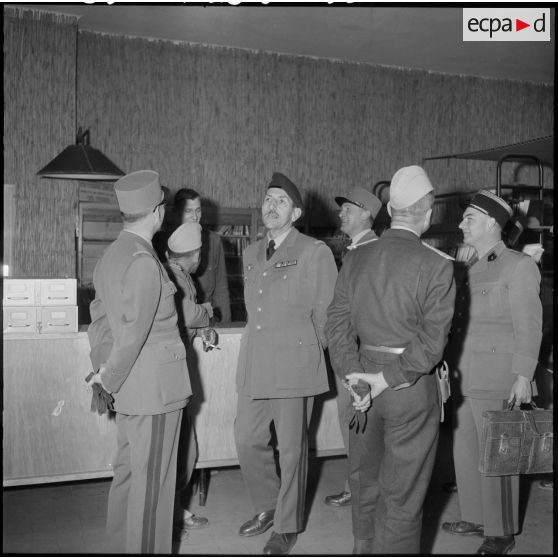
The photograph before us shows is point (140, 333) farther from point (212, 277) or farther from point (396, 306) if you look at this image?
point (212, 277)

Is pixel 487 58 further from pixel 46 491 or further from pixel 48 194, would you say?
pixel 46 491

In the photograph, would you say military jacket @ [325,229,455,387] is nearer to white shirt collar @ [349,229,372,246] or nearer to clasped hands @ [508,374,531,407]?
clasped hands @ [508,374,531,407]

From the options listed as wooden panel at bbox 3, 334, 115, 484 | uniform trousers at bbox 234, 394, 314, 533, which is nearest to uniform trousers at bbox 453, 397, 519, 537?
uniform trousers at bbox 234, 394, 314, 533

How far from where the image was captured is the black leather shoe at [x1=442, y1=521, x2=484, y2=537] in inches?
129

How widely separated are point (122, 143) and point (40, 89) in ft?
2.78

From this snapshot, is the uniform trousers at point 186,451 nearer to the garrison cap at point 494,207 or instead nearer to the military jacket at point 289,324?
the military jacket at point 289,324

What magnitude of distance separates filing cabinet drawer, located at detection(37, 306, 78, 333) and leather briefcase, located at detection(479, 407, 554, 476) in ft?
6.84

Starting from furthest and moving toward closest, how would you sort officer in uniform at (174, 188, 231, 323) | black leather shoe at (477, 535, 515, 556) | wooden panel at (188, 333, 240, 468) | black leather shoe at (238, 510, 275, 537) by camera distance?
1. officer in uniform at (174, 188, 231, 323)
2. wooden panel at (188, 333, 240, 468)
3. black leather shoe at (238, 510, 275, 537)
4. black leather shoe at (477, 535, 515, 556)

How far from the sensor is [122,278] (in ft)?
8.06

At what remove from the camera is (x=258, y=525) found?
10.6 feet

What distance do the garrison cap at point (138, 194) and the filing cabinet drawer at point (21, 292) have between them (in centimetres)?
112

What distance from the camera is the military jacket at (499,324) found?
9.63 ft

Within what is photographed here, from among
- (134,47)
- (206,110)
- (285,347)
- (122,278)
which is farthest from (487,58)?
(122,278)

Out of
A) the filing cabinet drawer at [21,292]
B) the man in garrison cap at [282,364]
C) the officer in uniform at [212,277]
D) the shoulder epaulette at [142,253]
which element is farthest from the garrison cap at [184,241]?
the officer in uniform at [212,277]
